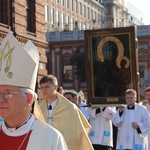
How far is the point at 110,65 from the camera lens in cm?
1052

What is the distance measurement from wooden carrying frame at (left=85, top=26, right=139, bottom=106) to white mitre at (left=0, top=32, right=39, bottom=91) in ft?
21.3

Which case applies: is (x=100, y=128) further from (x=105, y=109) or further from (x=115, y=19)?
(x=115, y=19)

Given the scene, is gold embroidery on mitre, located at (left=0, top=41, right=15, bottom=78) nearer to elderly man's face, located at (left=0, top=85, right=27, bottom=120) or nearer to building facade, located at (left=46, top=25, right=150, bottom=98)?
elderly man's face, located at (left=0, top=85, right=27, bottom=120)

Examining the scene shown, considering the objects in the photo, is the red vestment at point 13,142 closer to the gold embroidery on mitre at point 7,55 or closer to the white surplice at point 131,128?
the gold embroidery on mitre at point 7,55

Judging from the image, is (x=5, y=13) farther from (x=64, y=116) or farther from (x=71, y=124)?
(x=71, y=124)

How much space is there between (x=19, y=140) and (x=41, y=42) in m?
14.3

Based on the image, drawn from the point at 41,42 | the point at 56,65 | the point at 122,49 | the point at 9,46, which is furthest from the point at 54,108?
the point at 56,65

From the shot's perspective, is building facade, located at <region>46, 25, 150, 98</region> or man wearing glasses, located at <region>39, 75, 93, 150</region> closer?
man wearing glasses, located at <region>39, 75, 93, 150</region>

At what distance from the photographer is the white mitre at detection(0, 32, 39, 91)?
362cm

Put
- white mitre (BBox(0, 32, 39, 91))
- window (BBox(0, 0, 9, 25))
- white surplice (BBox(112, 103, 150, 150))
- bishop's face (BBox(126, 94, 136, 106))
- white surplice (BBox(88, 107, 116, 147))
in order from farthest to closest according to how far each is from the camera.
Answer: window (BBox(0, 0, 9, 25)) < white surplice (BBox(88, 107, 116, 147)) < white surplice (BBox(112, 103, 150, 150)) < bishop's face (BBox(126, 94, 136, 106)) < white mitre (BBox(0, 32, 39, 91))

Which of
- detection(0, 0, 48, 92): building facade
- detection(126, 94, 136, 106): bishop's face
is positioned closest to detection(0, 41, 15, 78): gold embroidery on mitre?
detection(126, 94, 136, 106): bishop's face

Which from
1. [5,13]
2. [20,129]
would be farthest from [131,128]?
[5,13]

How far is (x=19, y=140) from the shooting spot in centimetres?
348

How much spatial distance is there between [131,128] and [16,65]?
6.46 meters
